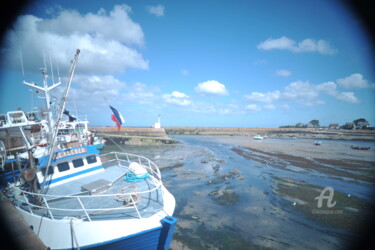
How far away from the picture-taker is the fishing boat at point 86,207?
5.95m

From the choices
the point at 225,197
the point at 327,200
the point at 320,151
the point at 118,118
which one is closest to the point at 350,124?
the point at 320,151

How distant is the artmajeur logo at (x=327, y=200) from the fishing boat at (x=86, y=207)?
43.8ft

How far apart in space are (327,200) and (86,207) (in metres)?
19.6

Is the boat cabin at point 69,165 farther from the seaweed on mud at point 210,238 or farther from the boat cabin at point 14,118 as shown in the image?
the seaweed on mud at point 210,238

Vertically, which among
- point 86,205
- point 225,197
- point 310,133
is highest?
point 310,133

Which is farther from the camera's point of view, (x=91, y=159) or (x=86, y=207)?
(x=91, y=159)

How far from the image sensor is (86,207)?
7078 mm

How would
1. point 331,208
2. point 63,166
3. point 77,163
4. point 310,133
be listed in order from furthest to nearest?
1. point 310,133
2. point 331,208
3. point 77,163
4. point 63,166

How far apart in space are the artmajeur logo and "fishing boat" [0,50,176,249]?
43.8ft

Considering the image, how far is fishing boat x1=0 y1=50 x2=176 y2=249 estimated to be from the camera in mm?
5953

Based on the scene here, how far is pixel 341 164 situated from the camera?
27656 mm

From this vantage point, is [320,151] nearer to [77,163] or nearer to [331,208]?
[331,208]

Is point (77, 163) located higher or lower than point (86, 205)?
higher

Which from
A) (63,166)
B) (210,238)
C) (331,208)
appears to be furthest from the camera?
(331,208)
